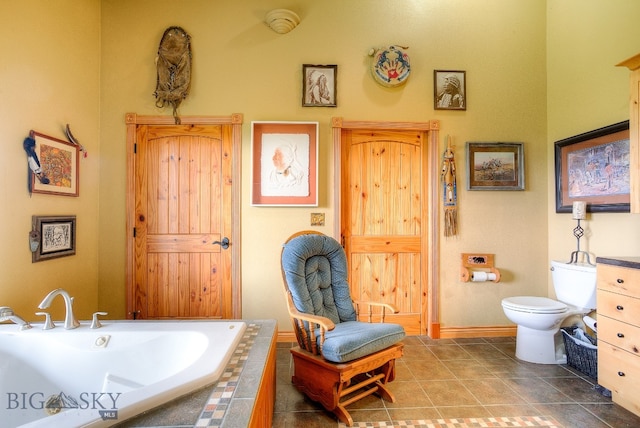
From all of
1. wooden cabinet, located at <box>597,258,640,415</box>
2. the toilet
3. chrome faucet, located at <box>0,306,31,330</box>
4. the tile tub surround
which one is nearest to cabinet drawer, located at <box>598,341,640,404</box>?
wooden cabinet, located at <box>597,258,640,415</box>

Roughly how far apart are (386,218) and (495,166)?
3.78ft

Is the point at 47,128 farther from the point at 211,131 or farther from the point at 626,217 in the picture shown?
the point at 626,217

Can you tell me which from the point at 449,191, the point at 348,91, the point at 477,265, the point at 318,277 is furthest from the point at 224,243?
the point at 477,265

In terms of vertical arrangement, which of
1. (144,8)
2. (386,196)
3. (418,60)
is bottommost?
(386,196)

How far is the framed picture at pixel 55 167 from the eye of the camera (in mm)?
2141

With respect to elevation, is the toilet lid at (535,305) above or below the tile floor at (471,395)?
above

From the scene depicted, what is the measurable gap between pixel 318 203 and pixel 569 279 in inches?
82.2

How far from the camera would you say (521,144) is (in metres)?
2.98

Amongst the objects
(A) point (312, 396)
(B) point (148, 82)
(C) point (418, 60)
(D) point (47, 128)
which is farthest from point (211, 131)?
(A) point (312, 396)

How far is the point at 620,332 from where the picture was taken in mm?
1830

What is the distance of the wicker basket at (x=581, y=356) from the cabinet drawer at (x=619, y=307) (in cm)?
47

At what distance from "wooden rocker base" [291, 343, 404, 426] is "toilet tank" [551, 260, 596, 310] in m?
1.49

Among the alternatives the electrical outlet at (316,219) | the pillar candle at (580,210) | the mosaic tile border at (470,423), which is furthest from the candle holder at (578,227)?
the electrical outlet at (316,219)

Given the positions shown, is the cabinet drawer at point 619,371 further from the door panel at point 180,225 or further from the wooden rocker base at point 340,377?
the door panel at point 180,225
